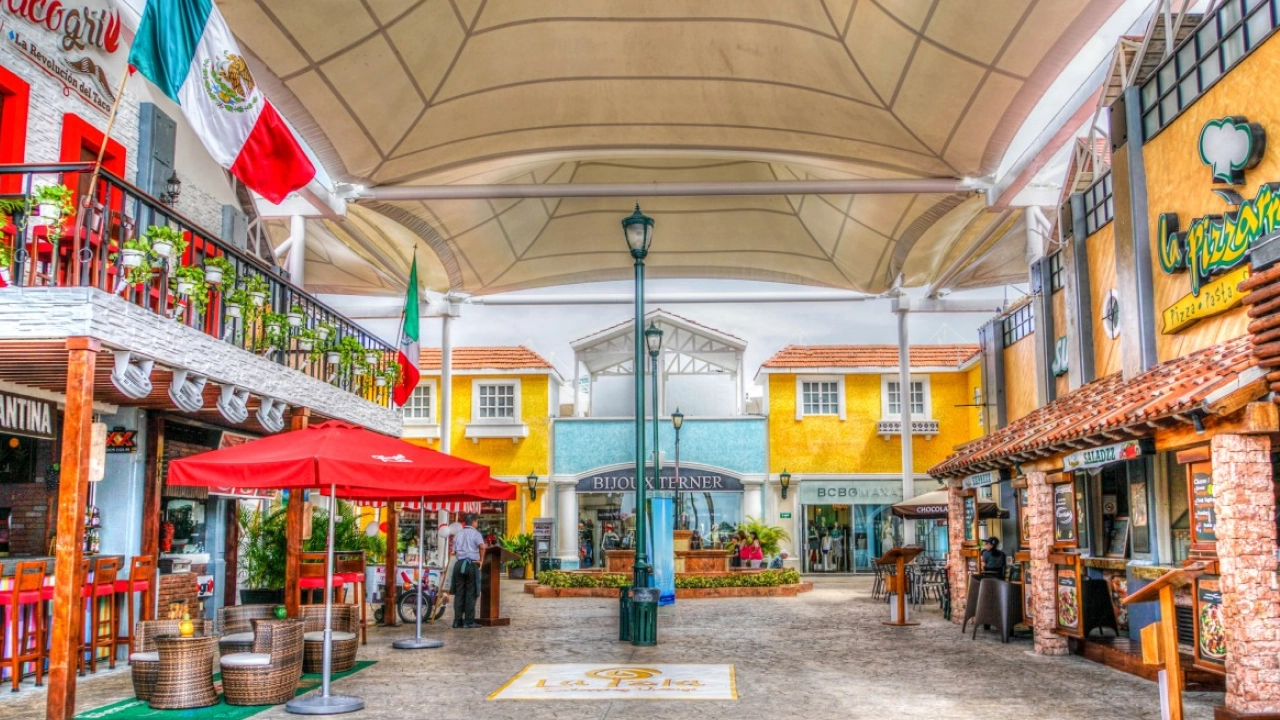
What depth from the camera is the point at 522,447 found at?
33.7 m

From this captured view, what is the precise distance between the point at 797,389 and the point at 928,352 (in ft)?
15.1

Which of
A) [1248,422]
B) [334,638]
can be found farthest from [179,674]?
[1248,422]

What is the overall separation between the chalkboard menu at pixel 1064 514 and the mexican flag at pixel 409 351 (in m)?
10.2

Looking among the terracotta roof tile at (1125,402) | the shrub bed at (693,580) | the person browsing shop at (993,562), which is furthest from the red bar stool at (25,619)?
the shrub bed at (693,580)

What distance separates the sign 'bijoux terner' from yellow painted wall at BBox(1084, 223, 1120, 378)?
42.9 ft

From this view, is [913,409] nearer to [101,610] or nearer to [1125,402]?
[1125,402]

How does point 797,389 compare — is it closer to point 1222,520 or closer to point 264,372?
point 264,372

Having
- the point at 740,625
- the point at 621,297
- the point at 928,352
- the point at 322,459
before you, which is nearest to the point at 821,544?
the point at 928,352

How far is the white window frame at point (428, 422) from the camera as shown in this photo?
112 ft

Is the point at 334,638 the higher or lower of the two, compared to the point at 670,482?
lower

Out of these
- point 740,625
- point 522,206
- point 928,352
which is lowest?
point 740,625

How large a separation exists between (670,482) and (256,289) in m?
21.3

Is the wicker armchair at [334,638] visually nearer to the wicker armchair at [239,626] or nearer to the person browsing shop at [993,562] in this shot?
the wicker armchair at [239,626]

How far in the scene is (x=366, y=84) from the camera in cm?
1697
